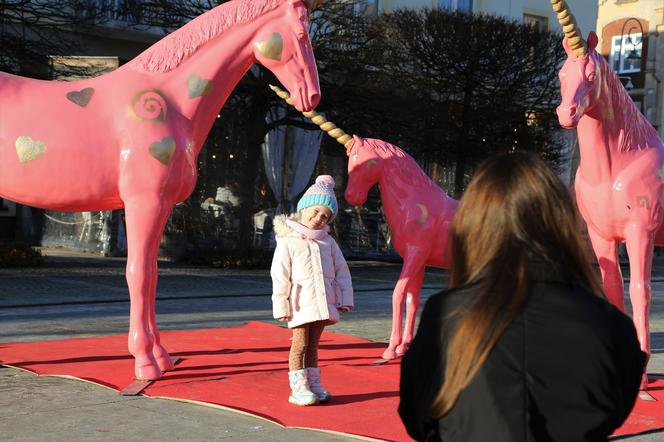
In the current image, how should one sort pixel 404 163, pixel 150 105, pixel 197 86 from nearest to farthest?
1. pixel 150 105
2. pixel 197 86
3. pixel 404 163

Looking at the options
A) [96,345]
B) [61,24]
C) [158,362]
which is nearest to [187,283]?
[61,24]

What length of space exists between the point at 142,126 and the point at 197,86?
528mm

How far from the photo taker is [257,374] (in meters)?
6.52

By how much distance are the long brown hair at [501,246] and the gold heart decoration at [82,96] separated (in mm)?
4538

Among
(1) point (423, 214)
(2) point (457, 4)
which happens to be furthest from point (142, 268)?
(2) point (457, 4)

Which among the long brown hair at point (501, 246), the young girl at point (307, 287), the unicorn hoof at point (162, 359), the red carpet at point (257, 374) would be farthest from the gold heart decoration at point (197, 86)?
the long brown hair at point (501, 246)

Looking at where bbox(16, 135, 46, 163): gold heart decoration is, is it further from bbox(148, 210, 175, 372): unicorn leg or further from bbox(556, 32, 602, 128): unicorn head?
bbox(556, 32, 602, 128): unicorn head

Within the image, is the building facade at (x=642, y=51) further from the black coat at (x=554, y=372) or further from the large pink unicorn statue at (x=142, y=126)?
the black coat at (x=554, y=372)

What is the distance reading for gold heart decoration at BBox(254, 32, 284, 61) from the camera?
645cm

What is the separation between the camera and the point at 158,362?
6.39m

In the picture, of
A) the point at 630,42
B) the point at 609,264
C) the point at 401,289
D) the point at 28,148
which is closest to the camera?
the point at 28,148

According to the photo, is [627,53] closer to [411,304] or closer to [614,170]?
[411,304]

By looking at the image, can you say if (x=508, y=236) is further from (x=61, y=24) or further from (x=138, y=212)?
(x=61, y=24)

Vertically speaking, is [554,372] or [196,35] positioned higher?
[196,35]
